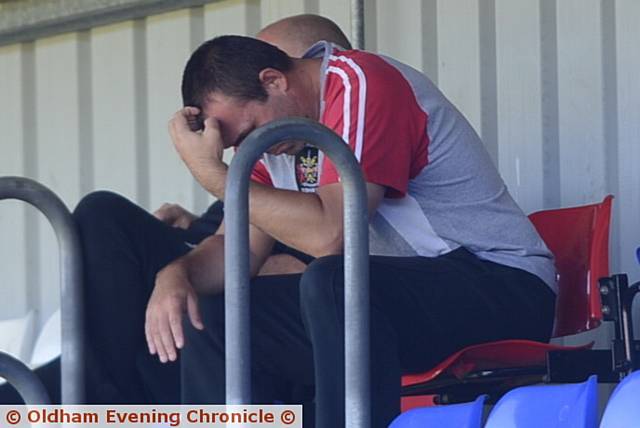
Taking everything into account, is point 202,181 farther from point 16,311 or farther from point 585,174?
point 16,311

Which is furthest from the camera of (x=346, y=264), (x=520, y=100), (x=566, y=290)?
(x=520, y=100)

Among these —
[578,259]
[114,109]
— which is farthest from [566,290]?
[114,109]

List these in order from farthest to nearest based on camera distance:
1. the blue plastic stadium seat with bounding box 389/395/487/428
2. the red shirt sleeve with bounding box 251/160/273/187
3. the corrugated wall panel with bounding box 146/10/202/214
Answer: the corrugated wall panel with bounding box 146/10/202/214
the red shirt sleeve with bounding box 251/160/273/187
the blue plastic stadium seat with bounding box 389/395/487/428

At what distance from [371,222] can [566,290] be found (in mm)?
537

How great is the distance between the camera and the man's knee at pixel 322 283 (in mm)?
2471

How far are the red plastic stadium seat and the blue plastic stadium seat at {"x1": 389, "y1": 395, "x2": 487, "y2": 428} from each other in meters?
0.49

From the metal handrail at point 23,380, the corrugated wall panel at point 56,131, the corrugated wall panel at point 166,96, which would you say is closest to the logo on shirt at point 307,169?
the metal handrail at point 23,380

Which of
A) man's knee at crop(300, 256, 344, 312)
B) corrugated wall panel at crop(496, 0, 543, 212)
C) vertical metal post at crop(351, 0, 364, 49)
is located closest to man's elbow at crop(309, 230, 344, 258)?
man's knee at crop(300, 256, 344, 312)

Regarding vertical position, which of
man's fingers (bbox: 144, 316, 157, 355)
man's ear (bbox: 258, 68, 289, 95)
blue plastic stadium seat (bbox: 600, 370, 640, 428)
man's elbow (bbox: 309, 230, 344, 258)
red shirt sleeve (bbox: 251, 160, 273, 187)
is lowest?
blue plastic stadium seat (bbox: 600, 370, 640, 428)

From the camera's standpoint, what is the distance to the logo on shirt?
305cm

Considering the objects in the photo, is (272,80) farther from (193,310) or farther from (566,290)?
(566,290)

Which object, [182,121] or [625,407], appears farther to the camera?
[182,121]

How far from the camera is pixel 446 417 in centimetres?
219

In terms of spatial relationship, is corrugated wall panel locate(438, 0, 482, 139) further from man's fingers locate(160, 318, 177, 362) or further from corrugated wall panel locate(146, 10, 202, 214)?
man's fingers locate(160, 318, 177, 362)
